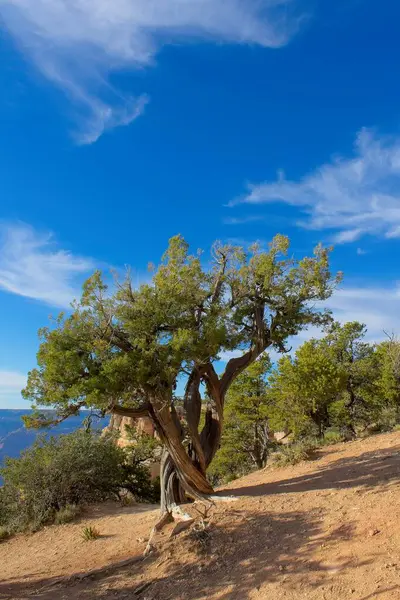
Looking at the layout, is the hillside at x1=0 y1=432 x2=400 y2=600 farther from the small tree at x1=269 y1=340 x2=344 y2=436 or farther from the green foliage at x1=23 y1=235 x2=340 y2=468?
the small tree at x1=269 y1=340 x2=344 y2=436

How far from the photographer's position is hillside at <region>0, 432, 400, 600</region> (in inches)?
241

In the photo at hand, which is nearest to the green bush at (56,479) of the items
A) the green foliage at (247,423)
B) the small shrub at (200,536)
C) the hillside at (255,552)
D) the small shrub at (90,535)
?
the hillside at (255,552)

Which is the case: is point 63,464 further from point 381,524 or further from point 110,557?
point 381,524

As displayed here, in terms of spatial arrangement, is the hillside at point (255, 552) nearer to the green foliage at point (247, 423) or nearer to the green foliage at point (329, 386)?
the green foliage at point (329, 386)

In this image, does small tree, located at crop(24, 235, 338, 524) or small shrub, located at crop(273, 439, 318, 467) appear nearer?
small tree, located at crop(24, 235, 338, 524)

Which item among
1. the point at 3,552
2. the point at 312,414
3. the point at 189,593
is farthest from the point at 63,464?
the point at 312,414

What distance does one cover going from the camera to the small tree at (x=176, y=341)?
34.1 feet

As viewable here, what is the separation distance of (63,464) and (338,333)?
19.3m

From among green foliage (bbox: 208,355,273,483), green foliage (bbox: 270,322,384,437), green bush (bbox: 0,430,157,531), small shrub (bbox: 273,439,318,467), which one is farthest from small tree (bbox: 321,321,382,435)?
green bush (bbox: 0,430,157,531)

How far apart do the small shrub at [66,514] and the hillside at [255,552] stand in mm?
744

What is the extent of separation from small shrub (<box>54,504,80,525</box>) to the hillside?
0.74 metres

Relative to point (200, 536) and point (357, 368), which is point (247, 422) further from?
point (200, 536)

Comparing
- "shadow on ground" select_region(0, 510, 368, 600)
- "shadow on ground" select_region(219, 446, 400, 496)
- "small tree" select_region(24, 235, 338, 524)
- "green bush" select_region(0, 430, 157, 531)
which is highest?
"small tree" select_region(24, 235, 338, 524)

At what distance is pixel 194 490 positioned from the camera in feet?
38.0
